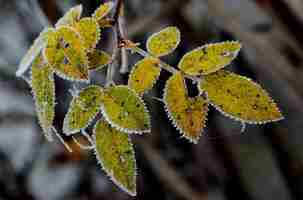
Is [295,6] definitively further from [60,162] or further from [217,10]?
[60,162]

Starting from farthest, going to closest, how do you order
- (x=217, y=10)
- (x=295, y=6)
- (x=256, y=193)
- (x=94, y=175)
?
1. (x=94, y=175)
2. (x=256, y=193)
3. (x=295, y=6)
4. (x=217, y=10)

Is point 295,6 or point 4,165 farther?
point 4,165

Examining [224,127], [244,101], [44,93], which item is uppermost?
[44,93]

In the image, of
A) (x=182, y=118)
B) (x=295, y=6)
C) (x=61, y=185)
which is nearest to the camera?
(x=182, y=118)

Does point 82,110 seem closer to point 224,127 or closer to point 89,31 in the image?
point 89,31

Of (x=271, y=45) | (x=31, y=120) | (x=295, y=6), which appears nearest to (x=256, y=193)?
(x=271, y=45)

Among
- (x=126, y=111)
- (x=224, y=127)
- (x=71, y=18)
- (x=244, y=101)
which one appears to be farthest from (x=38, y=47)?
(x=224, y=127)

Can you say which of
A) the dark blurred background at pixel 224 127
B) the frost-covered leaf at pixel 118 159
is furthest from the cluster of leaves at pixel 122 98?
the dark blurred background at pixel 224 127
